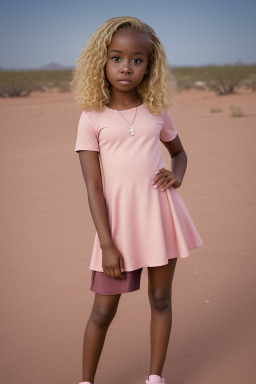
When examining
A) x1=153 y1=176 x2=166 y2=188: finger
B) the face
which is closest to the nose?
the face

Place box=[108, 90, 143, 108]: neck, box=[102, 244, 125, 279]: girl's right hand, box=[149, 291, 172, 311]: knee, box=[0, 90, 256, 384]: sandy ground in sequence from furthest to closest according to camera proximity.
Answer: box=[0, 90, 256, 384]: sandy ground, box=[149, 291, 172, 311]: knee, box=[108, 90, 143, 108]: neck, box=[102, 244, 125, 279]: girl's right hand

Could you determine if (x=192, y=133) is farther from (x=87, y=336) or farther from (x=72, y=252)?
(x=87, y=336)

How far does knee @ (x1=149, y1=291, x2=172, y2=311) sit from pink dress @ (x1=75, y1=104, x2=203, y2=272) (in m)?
0.24

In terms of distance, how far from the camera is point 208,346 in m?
3.11

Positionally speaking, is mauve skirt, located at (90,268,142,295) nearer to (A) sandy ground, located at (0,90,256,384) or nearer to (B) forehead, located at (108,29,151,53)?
(A) sandy ground, located at (0,90,256,384)

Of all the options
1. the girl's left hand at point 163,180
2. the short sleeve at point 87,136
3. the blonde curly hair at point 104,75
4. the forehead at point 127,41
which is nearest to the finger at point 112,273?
the girl's left hand at point 163,180

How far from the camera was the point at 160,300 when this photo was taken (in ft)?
8.06

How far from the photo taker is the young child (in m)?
2.25

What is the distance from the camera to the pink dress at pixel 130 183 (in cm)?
226

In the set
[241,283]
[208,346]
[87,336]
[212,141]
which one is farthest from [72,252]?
[212,141]

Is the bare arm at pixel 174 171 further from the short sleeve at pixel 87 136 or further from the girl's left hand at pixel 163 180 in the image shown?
the short sleeve at pixel 87 136

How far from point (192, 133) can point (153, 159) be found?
961 centimetres

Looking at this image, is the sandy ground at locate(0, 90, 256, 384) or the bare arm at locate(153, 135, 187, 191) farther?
the sandy ground at locate(0, 90, 256, 384)

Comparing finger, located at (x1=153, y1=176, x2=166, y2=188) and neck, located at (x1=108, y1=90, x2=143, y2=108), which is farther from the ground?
neck, located at (x1=108, y1=90, x2=143, y2=108)
